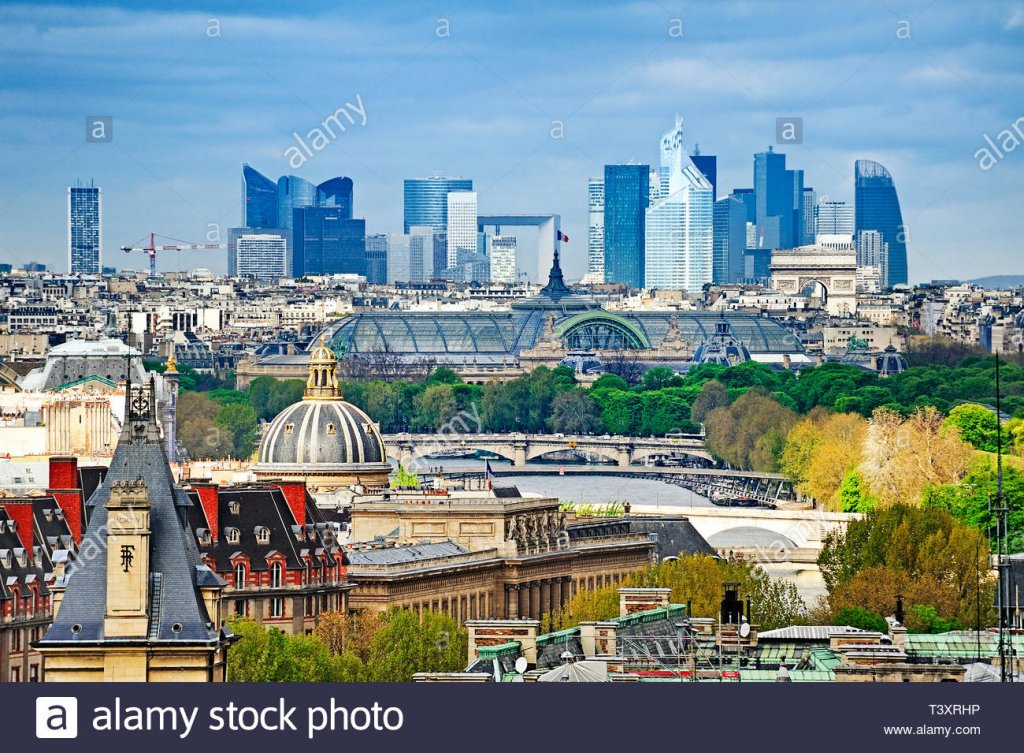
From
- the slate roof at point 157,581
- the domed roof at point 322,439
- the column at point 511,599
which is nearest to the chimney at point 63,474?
the column at point 511,599

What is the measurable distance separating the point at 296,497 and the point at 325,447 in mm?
17977

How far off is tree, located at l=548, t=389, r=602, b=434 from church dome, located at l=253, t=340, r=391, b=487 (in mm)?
80004

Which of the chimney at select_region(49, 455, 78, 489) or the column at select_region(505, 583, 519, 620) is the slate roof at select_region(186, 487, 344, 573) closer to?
the chimney at select_region(49, 455, 78, 489)

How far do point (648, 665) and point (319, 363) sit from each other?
4227cm

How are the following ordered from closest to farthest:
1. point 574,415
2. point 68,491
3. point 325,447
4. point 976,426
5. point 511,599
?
point 68,491
point 511,599
point 325,447
point 976,426
point 574,415

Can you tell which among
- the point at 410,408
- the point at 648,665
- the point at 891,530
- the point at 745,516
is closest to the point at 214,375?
the point at 410,408

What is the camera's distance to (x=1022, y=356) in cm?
16725

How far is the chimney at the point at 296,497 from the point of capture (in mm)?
56594

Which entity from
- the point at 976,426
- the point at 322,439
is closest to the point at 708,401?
the point at 976,426

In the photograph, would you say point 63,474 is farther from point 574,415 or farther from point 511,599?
point 574,415

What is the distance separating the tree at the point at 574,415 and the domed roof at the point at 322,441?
79.9m

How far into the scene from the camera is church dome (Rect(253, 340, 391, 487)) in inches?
2938

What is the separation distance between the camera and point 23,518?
48281 mm

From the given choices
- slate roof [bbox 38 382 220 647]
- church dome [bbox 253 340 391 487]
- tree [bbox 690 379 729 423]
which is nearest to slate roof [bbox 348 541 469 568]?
church dome [bbox 253 340 391 487]
